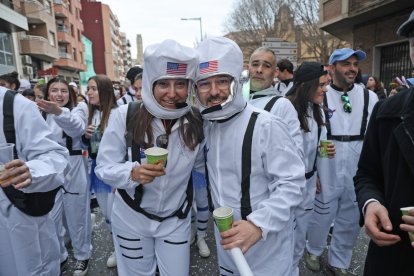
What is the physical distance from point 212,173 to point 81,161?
2190 mm

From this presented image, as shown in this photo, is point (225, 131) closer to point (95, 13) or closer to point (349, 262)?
point (349, 262)

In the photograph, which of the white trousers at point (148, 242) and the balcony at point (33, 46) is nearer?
the white trousers at point (148, 242)

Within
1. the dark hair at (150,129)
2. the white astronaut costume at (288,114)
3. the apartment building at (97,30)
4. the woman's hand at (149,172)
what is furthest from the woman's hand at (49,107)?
the apartment building at (97,30)

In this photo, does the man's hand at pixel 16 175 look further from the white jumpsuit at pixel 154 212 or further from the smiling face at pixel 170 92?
the smiling face at pixel 170 92

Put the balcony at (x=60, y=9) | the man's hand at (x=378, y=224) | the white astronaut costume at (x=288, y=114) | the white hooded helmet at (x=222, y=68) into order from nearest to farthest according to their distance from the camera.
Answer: the man's hand at (x=378, y=224)
the white hooded helmet at (x=222, y=68)
the white astronaut costume at (x=288, y=114)
the balcony at (x=60, y=9)

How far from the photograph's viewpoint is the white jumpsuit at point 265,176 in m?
1.71

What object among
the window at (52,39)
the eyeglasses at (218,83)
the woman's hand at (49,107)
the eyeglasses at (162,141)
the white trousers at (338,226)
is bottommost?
the white trousers at (338,226)

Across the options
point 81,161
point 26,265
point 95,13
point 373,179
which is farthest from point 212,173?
point 95,13

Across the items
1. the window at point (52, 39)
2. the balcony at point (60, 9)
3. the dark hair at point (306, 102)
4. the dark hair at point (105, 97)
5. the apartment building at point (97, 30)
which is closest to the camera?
the dark hair at point (306, 102)

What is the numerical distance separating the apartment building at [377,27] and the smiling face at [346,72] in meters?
9.11

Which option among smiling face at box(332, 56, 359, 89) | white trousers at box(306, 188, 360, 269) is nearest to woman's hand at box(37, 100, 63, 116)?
white trousers at box(306, 188, 360, 269)

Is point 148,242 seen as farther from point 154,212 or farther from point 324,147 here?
point 324,147

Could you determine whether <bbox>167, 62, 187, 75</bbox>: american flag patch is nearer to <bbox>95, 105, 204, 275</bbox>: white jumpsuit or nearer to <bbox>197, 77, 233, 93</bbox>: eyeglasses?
<bbox>197, 77, 233, 93</bbox>: eyeglasses

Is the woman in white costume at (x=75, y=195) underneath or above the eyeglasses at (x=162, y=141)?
underneath
